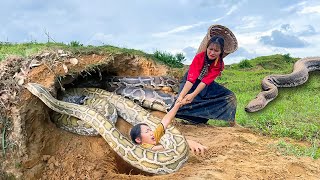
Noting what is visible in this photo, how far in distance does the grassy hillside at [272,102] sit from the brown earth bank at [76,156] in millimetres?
815

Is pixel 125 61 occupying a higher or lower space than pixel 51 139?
higher

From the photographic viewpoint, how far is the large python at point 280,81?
1268 centimetres

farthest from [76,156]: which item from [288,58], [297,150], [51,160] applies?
[288,58]

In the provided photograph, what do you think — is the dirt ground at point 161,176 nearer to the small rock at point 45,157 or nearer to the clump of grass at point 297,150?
the small rock at point 45,157

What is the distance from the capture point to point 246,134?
29.4 feet

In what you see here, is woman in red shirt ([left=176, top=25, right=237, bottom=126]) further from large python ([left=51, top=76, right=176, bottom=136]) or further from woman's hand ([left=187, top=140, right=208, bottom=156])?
woman's hand ([left=187, top=140, right=208, bottom=156])

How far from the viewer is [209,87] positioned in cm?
873

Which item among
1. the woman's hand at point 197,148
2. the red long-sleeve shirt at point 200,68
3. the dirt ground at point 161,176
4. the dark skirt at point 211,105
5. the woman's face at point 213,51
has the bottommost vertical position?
the dirt ground at point 161,176

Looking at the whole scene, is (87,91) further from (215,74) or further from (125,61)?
(215,74)

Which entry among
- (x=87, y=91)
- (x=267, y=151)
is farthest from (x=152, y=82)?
(x=267, y=151)

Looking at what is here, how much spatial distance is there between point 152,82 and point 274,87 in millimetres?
7355

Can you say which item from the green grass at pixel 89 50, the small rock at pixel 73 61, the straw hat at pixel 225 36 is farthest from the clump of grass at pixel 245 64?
the small rock at pixel 73 61

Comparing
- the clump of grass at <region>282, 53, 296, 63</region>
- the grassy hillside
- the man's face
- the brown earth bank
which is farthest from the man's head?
the clump of grass at <region>282, 53, 296, 63</region>

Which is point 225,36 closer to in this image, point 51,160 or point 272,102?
point 51,160
